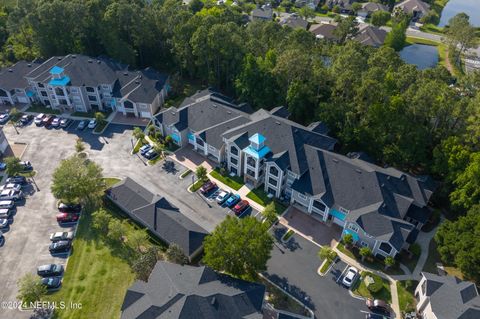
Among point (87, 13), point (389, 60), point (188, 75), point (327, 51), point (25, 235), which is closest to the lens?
point (25, 235)

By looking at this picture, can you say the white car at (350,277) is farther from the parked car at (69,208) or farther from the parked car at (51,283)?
the parked car at (69,208)

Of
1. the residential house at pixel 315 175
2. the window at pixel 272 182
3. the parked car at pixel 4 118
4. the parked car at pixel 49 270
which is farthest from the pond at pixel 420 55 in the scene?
the parked car at pixel 4 118

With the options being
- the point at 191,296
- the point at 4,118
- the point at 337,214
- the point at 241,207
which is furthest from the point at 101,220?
the point at 4,118

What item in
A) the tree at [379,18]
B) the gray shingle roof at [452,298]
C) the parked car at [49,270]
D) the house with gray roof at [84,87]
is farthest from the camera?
the tree at [379,18]

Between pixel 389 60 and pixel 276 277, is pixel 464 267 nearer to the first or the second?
pixel 276 277

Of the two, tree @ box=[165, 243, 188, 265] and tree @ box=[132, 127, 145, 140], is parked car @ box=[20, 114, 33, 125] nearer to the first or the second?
tree @ box=[132, 127, 145, 140]

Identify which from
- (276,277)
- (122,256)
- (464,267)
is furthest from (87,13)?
(464,267)

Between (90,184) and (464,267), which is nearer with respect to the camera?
(464,267)
